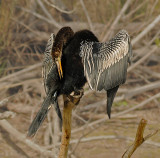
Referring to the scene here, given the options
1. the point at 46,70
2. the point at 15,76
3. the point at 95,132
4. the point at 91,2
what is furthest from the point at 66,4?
the point at 46,70

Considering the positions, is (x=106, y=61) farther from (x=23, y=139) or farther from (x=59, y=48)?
(x=23, y=139)

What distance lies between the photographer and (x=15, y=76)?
17.5ft

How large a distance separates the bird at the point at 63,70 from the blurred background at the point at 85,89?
1.47 m

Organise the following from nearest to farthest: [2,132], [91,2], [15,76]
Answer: [2,132]
[15,76]
[91,2]

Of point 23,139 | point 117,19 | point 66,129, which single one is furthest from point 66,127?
point 117,19

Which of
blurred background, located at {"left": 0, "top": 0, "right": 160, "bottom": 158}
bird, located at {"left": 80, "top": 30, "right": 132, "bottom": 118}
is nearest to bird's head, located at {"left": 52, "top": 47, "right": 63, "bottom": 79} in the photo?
bird, located at {"left": 80, "top": 30, "right": 132, "bottom": 118}

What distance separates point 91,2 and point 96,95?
4.72 ft

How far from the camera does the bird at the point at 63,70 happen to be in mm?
2230

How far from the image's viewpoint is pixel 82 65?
7.95ft

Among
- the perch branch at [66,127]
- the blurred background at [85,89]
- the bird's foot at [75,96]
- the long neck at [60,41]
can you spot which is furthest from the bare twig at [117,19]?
the perch branch at [66,127]

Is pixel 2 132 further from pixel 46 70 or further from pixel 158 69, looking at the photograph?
pixel 158 69

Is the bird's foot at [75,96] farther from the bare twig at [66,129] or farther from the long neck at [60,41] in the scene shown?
the long neck at [60,41]

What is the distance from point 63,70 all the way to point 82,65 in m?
0.13

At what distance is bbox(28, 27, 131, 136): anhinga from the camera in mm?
2298
